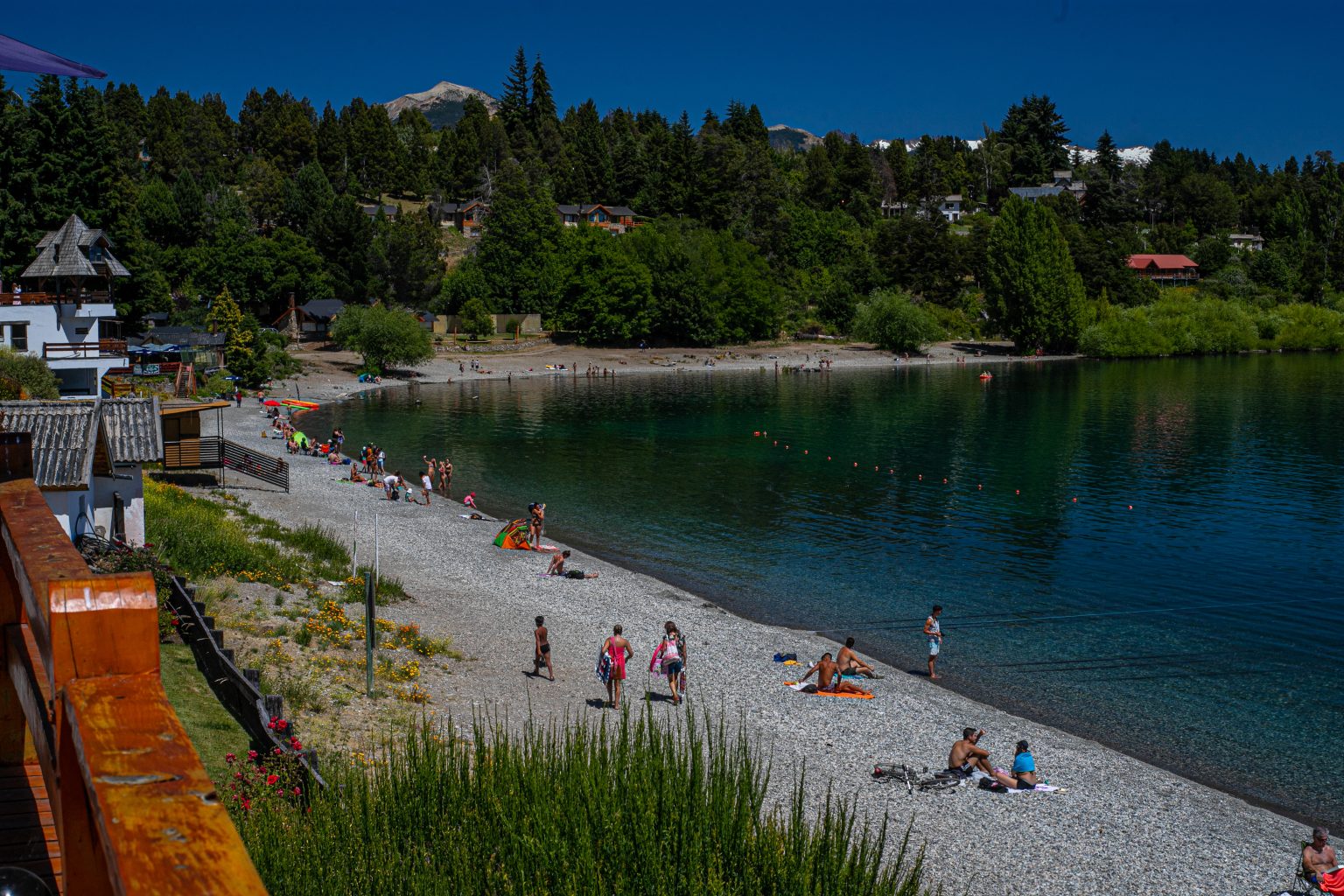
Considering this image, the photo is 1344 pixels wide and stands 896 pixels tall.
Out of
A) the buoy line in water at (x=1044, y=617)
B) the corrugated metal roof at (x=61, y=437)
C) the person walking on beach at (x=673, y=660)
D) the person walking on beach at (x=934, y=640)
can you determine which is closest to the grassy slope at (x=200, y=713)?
the corrugated metal roof at (x=61, y=437)

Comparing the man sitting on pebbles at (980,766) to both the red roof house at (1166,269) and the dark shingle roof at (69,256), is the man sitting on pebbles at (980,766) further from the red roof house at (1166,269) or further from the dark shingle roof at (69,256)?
the red roof house at (1166,269)

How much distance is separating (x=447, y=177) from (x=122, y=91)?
44.1 metres

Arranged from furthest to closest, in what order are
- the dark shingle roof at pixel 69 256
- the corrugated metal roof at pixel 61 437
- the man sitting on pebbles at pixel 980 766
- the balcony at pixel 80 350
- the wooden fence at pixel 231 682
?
the dark shingle roof at pixel 69 256 → the balcony at pixel 80 350 → the corrugated metal roof at pixel 61 437 → the man sitting on pebbles at pixel 980 766 → the wooden fence at pixel 231 682

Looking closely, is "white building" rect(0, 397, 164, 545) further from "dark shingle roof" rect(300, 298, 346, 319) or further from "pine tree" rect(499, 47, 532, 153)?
"pine tree" rect(499, 47, 532, 153)

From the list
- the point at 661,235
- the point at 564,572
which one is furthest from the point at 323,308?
the point at 564,572

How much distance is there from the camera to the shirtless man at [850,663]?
24.8m

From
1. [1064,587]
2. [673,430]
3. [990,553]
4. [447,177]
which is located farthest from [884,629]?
[447,177]

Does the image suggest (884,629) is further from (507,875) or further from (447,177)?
(447,177)

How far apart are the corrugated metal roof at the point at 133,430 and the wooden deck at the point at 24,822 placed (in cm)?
2495

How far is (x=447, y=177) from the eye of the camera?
164 m

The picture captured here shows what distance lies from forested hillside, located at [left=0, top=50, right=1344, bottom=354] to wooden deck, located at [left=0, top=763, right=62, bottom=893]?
76.6 meters

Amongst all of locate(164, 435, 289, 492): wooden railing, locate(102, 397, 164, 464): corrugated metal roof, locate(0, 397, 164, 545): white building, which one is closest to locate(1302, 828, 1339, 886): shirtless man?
locate(0, 397, 164, 545): white building

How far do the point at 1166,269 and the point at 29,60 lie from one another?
17051 centimetres

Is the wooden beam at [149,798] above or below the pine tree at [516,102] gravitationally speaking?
below
